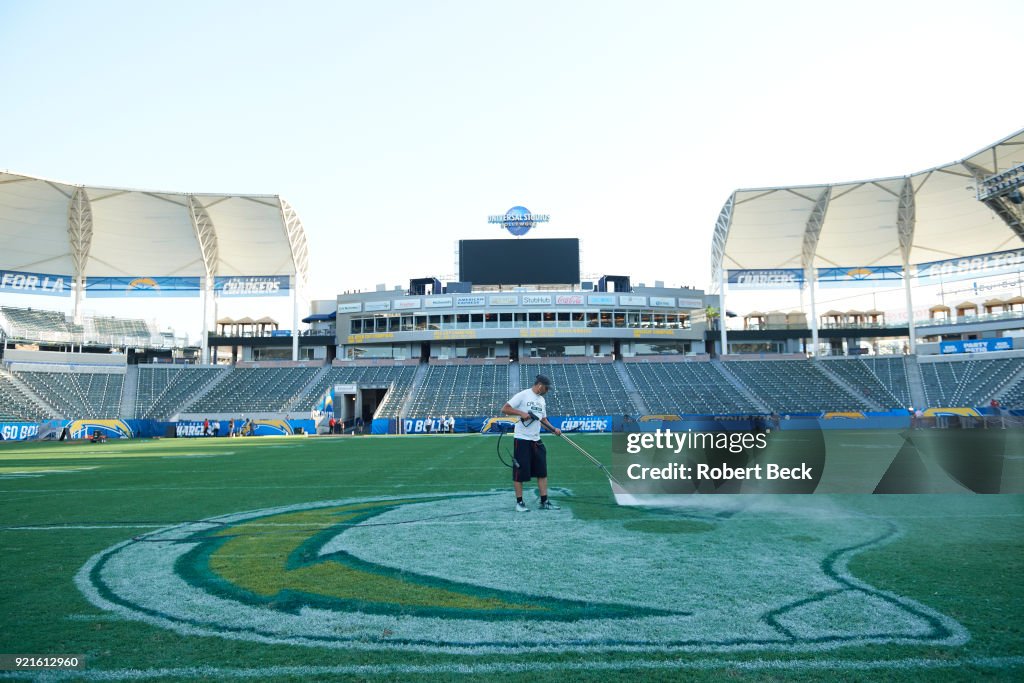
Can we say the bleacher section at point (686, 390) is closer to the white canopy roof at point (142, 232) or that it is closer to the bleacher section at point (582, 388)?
the bleacher section at point (582, 388)

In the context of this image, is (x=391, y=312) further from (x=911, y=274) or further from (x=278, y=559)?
(x=278, y=559)

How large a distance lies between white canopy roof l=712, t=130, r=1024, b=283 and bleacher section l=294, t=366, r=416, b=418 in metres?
30.6

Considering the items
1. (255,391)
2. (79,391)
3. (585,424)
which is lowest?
(585,424)

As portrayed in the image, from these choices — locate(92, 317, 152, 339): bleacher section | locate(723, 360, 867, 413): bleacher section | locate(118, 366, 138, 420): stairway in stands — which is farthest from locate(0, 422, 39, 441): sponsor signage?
locate(723, 360, 867, 413): bleacher section

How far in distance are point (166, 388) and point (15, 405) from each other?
10.5m

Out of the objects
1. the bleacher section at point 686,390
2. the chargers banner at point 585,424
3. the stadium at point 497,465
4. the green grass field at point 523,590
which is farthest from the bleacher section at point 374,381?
the green grass field at point 523,590

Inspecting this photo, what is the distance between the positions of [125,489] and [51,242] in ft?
165

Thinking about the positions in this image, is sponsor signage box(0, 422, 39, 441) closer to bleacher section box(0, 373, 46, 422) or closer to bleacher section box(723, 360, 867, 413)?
bleacher section box(0, 373, 46, 422)

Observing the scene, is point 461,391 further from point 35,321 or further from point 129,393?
point 35,321

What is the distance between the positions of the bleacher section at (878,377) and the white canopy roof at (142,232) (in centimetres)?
4981

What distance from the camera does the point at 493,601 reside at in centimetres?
429

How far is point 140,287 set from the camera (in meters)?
53.8

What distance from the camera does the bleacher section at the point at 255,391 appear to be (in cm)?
4559

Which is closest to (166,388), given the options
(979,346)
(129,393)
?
(129,393)
